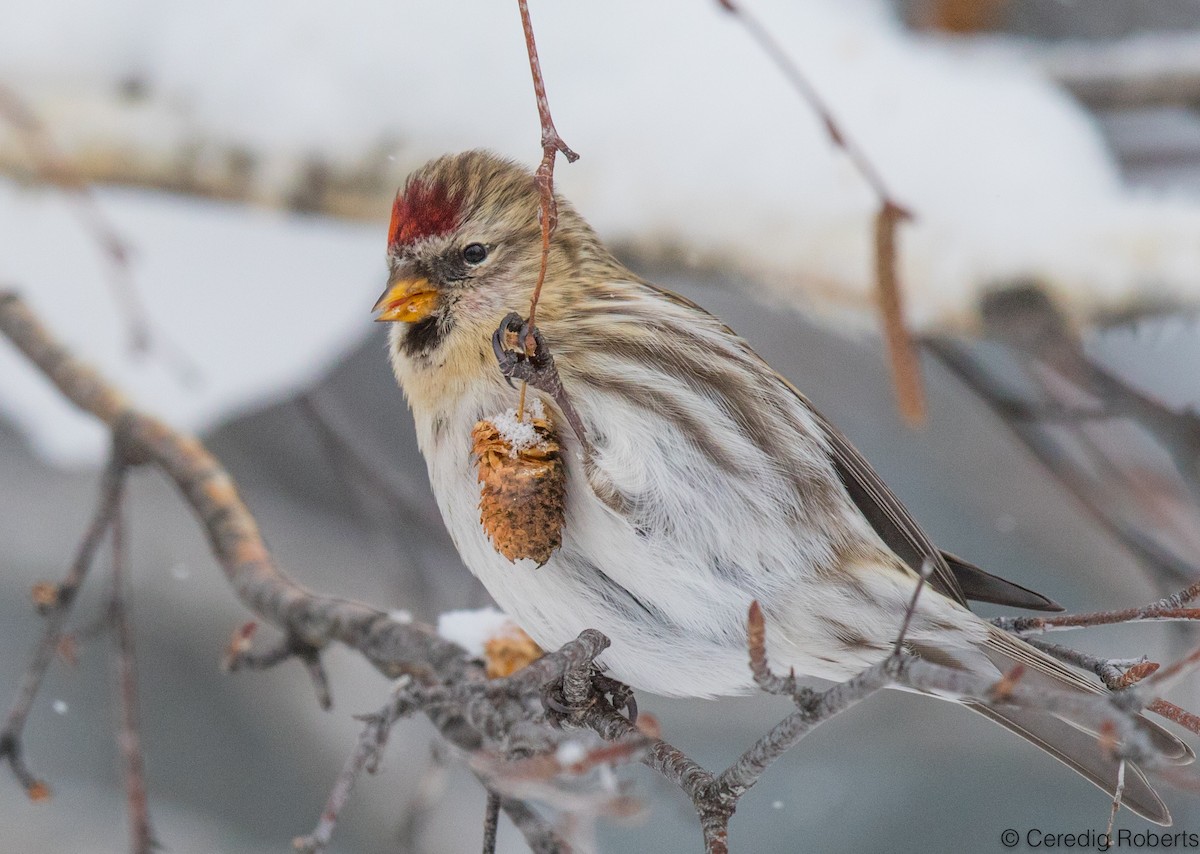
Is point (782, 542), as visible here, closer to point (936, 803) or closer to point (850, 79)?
point (936, 803)

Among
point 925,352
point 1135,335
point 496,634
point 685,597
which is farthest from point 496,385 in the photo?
point 1135,335

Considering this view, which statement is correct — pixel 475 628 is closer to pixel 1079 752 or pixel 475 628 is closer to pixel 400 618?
pixel 400 618

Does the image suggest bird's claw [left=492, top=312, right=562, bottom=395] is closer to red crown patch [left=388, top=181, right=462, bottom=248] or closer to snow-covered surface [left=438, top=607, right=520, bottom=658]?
red crown patch [left=388, top=181, right=462, bottom=248]

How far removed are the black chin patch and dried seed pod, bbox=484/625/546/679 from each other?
0.31 m

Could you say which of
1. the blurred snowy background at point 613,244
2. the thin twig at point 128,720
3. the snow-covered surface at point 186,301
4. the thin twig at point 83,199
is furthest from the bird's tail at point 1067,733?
the thin twig at point 83,199

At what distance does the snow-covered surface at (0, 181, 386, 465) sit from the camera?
52.1 inches

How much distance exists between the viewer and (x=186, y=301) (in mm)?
1459

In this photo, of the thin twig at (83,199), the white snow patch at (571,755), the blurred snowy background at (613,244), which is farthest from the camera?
the thin twig at (83,199)

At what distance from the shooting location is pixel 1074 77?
1288mm

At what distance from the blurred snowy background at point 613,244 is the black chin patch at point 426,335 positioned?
0.41 metres

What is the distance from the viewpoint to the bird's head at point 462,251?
63 centimetres

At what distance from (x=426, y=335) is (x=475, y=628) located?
353mm

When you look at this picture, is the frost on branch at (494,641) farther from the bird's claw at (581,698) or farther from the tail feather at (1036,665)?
the tail feather at (1036,665)

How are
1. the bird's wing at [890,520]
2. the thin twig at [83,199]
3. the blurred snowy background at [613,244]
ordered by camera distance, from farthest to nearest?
the thin twig at [83,199] < the blurred snowy background at [613,244] < the bird's wing at [890,520]
